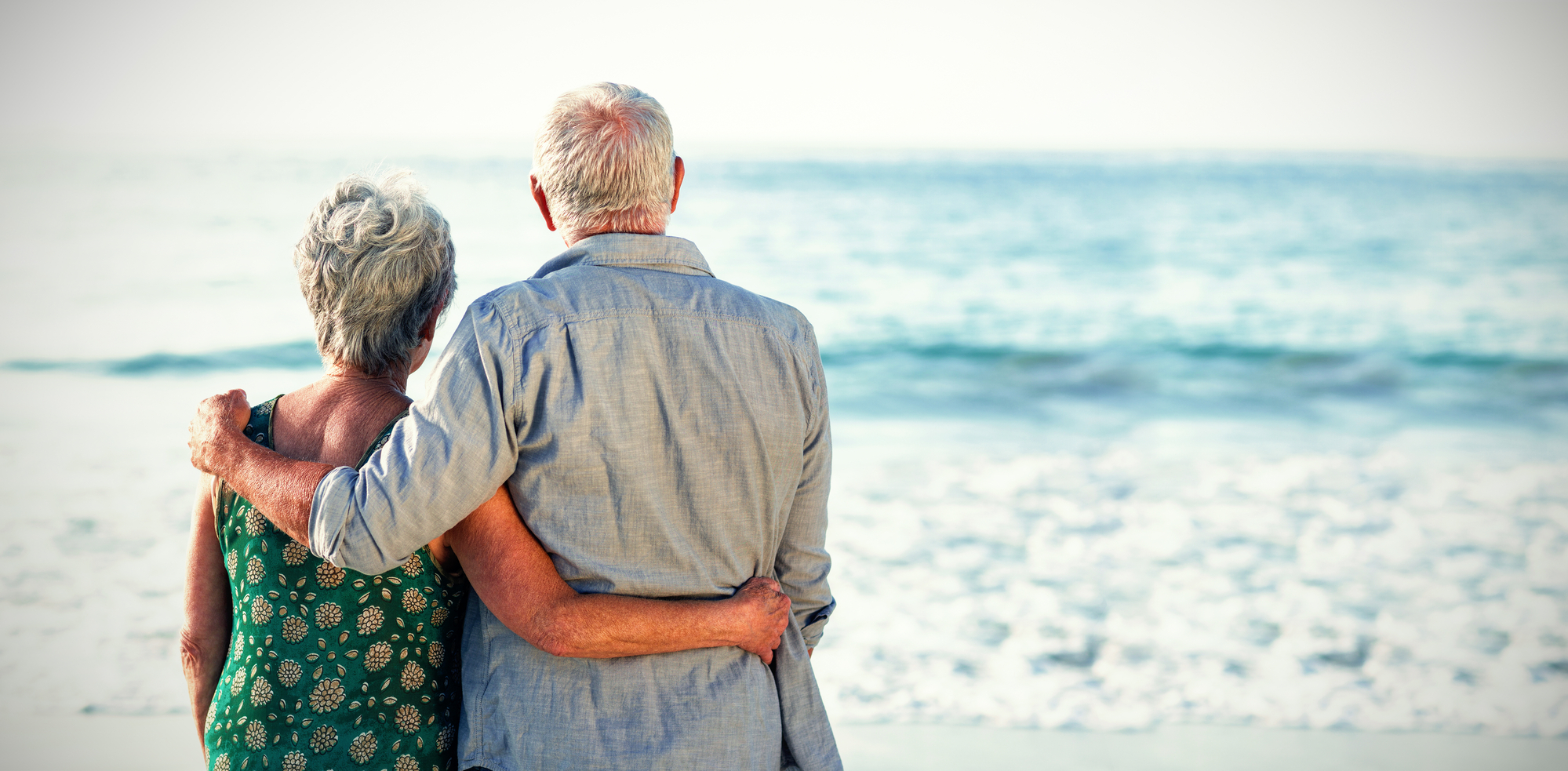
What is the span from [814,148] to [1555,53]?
2438 cm

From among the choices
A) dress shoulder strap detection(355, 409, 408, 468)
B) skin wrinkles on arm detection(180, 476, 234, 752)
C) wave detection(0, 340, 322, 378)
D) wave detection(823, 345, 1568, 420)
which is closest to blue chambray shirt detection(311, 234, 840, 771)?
dress shoulder strap detection(355, 409, 408, 468)

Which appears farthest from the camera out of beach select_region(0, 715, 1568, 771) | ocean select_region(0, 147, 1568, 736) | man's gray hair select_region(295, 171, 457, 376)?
ocean select_region(0, 147, 1568, 736)

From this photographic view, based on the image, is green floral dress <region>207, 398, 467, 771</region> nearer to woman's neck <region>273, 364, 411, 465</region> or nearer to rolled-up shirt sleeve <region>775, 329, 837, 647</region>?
woman's neck <region>273, 364, 411, 465</region>

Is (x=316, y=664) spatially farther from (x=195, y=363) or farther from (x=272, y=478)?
(x=195, y=363)

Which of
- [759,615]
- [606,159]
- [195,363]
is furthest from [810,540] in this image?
[195,363]

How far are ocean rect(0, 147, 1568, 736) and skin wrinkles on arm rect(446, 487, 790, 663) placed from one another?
500 mm

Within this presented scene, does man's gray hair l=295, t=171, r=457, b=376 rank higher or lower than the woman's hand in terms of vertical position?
higher

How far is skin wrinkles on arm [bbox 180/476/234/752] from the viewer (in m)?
1.45

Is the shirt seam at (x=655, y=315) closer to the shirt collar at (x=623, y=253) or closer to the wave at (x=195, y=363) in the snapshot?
the shirt collar at (x=623, y=253)

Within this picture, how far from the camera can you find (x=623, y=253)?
52.3 inches

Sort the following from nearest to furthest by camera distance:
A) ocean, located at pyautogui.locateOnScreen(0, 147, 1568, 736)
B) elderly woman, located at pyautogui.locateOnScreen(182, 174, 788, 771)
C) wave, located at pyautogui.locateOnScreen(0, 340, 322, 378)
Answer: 1. elderly woman, located at pyautogui.locateOnScreen(182, 174, 788, 771)
2. ocean, located at pyautogui.locateOnScreen(0, 147, 1568, 736)
3. wave, located at pyautogui.locateOnScreen(0, 340, 322, 378)

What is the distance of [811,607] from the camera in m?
1.57

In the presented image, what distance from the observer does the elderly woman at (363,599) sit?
130cm

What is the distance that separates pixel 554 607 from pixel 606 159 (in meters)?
0.57
